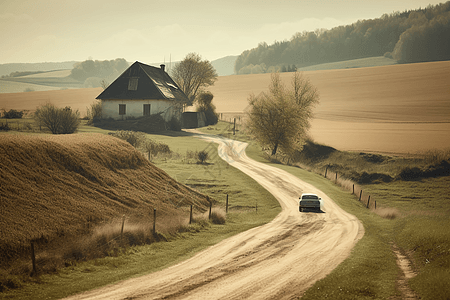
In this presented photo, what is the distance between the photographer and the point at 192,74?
9438cm

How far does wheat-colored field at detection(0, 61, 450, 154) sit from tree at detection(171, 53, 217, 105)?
15.0m

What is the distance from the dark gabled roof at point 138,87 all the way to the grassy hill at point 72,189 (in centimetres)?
3987

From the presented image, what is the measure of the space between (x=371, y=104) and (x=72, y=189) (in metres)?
95.3

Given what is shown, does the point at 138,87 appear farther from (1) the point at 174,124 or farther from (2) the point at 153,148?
(2) the point at 153,148

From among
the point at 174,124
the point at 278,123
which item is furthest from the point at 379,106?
the point at 174,124

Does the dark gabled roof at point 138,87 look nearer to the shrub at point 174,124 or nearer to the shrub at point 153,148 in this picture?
the shrub at point 174,124

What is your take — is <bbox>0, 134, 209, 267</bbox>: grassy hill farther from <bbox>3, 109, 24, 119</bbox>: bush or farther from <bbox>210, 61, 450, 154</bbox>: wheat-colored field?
<bbox>210, 61, 450, 154</bbox>: wheat-colored field

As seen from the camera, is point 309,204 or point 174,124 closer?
point 309,204

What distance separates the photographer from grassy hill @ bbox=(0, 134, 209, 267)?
48.6 ft

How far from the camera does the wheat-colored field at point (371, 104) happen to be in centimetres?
6234

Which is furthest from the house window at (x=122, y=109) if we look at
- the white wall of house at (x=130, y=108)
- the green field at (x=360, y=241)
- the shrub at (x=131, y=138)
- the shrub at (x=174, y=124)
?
the shrub at (x=131, y=138)

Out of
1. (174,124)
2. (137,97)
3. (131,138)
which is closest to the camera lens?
(131,138)

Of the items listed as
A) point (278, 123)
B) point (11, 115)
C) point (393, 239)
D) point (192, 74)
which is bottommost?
point (393, 239)

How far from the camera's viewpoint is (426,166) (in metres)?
48.8
